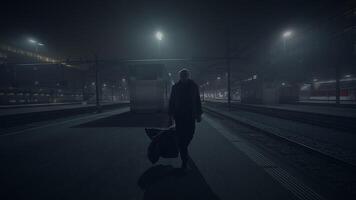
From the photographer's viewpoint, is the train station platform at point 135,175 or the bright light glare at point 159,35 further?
the bright light glare at point 159,35

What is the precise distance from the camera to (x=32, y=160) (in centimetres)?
507

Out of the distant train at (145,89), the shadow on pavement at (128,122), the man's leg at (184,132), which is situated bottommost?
the shadow on pavement at (128,122)

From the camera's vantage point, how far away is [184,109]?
410 cm

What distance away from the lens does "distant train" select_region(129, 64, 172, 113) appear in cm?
1461

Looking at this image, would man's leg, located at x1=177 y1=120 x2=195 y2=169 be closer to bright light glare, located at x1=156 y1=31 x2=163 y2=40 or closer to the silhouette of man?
the silhouette of man

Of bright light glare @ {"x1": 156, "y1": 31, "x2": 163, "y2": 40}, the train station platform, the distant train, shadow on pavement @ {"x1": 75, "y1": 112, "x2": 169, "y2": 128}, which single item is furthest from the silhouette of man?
bright light glare @ {"x1": 156, "y1": 31, "x2": 163, "y2": 40}

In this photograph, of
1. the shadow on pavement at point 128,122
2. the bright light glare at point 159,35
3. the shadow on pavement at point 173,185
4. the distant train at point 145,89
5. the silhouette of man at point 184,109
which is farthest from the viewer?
the bright light glare at point 159,35

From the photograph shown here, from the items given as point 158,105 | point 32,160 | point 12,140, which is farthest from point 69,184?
point 158,105

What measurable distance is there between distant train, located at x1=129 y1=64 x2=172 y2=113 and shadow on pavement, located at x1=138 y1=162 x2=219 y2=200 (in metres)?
10.4

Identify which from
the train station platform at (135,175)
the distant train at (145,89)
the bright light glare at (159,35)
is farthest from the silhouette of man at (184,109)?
the bright light glare at (159,35)

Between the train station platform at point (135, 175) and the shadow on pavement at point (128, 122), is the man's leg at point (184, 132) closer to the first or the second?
the train station platform at point (135, 175)

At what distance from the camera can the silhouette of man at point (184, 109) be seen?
13.5 ft

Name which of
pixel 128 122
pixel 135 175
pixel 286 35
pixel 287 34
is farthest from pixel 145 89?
pixel 286 35

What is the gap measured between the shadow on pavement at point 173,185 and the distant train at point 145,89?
34.0ft
